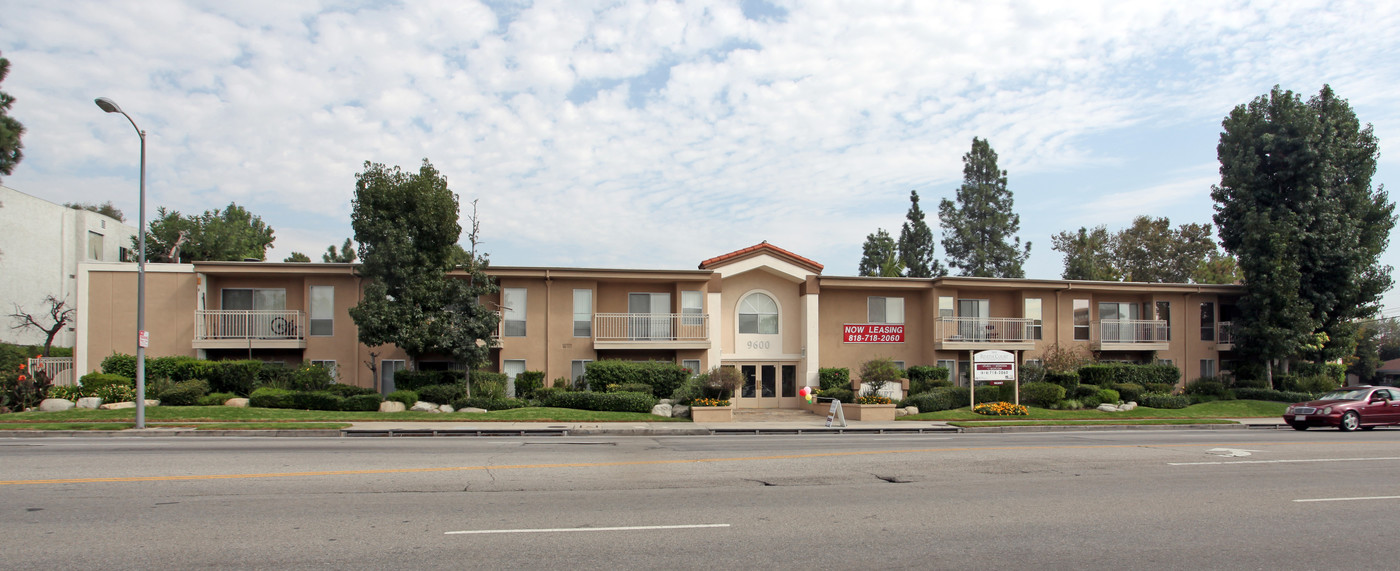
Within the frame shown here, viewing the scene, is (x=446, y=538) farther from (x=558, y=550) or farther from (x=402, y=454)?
(x=402, y=454)

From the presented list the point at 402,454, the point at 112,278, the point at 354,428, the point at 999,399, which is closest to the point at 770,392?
the point at 999,399

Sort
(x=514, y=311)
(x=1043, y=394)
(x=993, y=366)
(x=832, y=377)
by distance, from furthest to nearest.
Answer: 1. (x=832, y=377)
2. (x=514, y=311)
3. (x=1043, y=394)
4. (x=993, y=366)

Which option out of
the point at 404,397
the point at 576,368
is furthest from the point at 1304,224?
the point at 404,397

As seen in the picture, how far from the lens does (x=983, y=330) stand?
33125mm

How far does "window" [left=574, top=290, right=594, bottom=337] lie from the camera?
98.2 ft

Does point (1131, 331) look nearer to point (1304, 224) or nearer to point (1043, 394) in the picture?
point (1304, 224)

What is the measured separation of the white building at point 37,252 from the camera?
40.4 meters

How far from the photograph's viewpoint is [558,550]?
7020 millimetres

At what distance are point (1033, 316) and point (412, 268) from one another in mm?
25164

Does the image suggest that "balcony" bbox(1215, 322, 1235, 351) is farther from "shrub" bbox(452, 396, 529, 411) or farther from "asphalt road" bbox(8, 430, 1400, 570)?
"shrub" bbox(452, 396, 529, 411)

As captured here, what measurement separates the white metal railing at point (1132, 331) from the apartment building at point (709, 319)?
0.08 m

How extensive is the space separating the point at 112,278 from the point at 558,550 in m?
27.8

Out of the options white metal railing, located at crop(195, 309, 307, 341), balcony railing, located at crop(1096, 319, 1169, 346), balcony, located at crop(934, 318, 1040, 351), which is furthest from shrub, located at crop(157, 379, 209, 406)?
balcony railing, located at crop(1096, 319, 1169, 346)

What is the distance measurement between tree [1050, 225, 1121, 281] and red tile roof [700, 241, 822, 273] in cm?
2732
